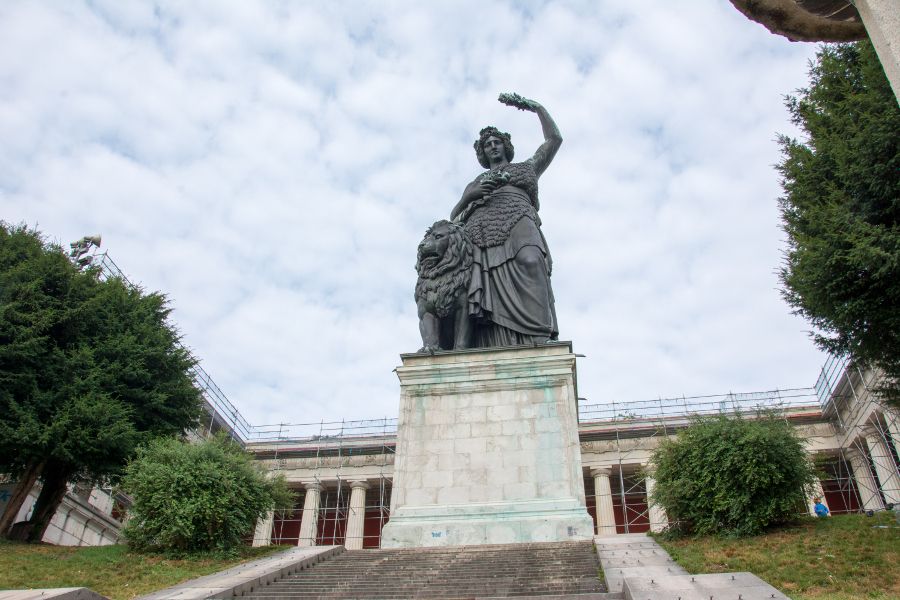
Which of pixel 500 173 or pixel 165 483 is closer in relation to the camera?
pixel 165 483

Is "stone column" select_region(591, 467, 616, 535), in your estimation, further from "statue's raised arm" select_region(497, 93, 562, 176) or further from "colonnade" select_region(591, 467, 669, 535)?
"statue's raised arm" select_region(497, 93, 562, 176)

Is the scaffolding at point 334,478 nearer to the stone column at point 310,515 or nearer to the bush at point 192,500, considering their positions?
the stone column at point 310,515

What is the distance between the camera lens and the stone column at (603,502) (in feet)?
108

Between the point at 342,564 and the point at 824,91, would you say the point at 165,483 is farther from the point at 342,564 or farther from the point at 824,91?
the point at 824,91

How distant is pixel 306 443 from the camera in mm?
43000

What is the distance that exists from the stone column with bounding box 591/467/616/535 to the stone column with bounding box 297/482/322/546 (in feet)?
48.9

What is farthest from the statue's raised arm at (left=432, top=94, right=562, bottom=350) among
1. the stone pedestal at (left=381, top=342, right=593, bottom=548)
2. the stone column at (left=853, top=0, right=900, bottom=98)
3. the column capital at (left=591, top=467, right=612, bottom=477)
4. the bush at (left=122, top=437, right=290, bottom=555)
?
the column capital at (left=591, top=467, right=612, bottom=477)

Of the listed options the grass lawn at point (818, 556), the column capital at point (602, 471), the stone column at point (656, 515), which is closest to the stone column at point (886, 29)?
the grass lawn at point (818, 556)

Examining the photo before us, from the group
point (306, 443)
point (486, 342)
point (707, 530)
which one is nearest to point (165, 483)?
point (486, 342)

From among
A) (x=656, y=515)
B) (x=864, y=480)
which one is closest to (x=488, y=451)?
(x=656, y=515)

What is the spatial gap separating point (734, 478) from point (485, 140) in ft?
38.4

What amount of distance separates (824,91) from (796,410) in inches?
1155

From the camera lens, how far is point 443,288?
659 inches

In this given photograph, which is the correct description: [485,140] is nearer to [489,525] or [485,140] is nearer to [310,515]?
[489,525]
